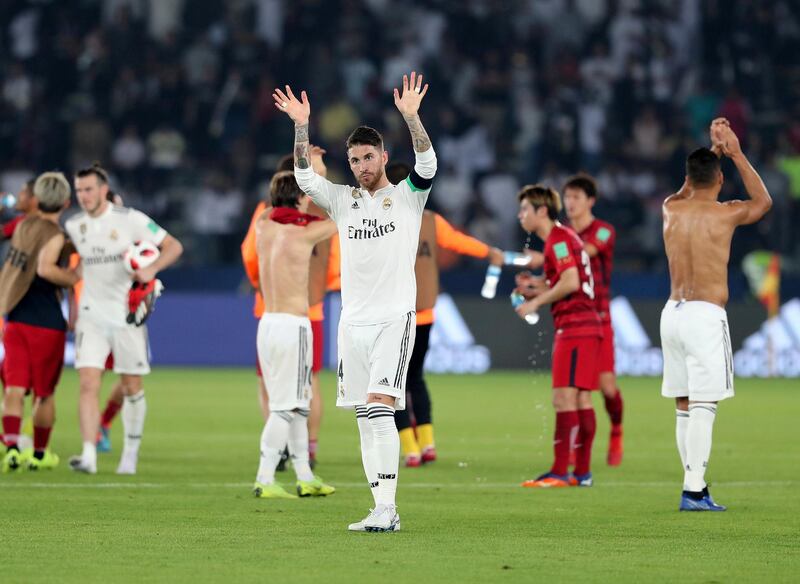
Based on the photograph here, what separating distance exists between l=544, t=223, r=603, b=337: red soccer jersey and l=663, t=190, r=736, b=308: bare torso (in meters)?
1.41

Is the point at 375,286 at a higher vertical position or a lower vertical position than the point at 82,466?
higher

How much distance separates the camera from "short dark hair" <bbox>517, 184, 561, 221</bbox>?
39.9ft

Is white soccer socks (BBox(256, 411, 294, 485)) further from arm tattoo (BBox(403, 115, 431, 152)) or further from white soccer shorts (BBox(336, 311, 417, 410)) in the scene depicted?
arm tattoo (BBox(403, 115, 431, 152))

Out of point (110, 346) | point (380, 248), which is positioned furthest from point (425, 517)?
point (110, 346)

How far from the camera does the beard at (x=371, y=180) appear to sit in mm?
9281

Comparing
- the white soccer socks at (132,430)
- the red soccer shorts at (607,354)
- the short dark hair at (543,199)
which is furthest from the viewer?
the red soccer shorts at (607,354)

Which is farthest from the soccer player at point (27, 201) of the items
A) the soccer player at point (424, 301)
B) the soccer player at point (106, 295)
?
the soccer player at point (424, 301)

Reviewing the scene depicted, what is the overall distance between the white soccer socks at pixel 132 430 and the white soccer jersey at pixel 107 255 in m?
0.63

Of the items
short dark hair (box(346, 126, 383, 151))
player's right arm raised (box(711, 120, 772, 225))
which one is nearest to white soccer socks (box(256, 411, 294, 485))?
short dark hair (box(346, 126, 383, 151))

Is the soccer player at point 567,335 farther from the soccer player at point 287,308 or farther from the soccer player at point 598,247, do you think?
the soccer player at point 287,308

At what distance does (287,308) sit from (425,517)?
203 cm

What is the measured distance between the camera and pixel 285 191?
441 inches

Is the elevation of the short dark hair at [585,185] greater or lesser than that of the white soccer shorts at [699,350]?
greater

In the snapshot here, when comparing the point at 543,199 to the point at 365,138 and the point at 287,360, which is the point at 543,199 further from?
the point at 365,138
